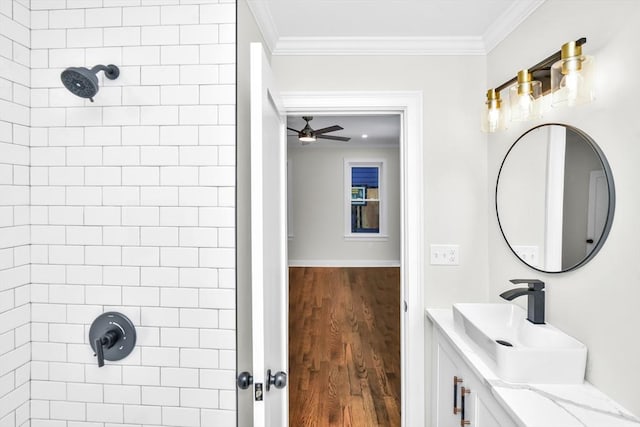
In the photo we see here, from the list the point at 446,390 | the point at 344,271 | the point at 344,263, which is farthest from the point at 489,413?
the point at 344,263

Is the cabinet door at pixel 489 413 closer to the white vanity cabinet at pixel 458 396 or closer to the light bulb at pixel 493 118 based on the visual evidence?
the white vanity cabinet at pixel 458 396

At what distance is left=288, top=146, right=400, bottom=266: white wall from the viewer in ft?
22.0

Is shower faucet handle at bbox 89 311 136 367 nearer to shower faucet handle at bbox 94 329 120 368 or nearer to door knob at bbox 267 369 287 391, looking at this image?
shower faucet handle at bbox 94 329 120 368

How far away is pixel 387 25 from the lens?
1.76 meters

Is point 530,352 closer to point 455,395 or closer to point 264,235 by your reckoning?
point 455,395

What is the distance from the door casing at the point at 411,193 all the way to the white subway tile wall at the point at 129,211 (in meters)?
0.79

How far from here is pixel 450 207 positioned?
1.93m

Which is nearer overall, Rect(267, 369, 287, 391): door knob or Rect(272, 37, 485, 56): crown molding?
Rect(267, 369, 287, 391): door knob

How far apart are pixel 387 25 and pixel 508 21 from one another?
0.59 metres

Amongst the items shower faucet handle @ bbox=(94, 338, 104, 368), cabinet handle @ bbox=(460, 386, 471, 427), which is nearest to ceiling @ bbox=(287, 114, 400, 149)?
cabinet handle @ bbox=(460, 386, 471, 427)

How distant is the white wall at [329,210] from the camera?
6.70 metres

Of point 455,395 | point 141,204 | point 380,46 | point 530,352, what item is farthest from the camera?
point 380,46

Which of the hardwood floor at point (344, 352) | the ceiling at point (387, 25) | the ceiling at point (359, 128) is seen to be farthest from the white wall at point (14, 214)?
the ceiling at point (359, 128)

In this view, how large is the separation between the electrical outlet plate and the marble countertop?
730 mm
